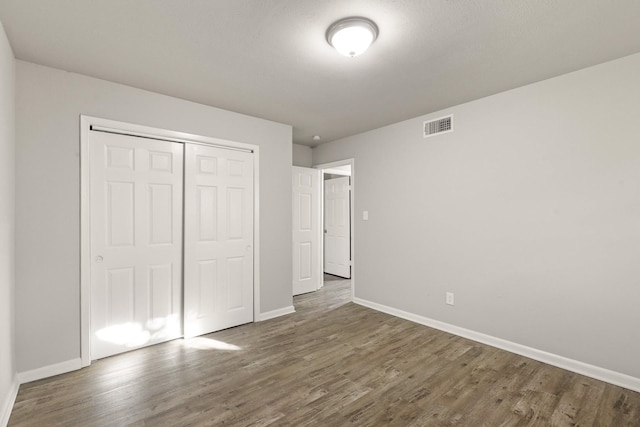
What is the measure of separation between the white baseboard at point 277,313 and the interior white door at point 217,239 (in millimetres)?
155

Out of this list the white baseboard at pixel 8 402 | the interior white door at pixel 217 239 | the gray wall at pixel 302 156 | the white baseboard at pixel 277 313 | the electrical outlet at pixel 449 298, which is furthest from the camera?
the gray wall at pixel 302 156

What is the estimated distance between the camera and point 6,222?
6.41 feet

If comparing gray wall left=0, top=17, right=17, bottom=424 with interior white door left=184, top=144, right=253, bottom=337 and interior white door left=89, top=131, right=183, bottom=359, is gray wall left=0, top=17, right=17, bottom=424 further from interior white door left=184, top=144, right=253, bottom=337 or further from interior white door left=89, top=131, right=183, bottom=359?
interior white door left=184, top=144, right=253, bottom=337

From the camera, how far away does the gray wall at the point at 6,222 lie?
1.84 metres

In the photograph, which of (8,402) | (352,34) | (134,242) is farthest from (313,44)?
(8,402)

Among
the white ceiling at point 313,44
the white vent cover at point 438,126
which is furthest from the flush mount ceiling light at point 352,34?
the white vent cover at point 438,126

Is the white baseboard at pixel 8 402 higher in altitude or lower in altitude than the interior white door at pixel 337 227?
lower

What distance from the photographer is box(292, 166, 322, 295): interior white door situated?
4727mm

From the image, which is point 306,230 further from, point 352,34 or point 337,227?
point 352,34

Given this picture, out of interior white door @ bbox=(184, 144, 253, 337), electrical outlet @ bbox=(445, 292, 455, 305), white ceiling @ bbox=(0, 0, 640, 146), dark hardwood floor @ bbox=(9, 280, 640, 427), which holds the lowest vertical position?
dark hardwood floor @ bbox=(9, 280, 640, 427)

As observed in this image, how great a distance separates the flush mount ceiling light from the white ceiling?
0.05 metres

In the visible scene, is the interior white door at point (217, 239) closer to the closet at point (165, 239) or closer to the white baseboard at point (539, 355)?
the closet at point (165, 239)

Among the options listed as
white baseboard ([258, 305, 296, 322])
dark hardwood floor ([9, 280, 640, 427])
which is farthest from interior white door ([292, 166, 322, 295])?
dark hardwood floor ([9, 280, 640, 427])

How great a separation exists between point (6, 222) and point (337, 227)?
4639mm
